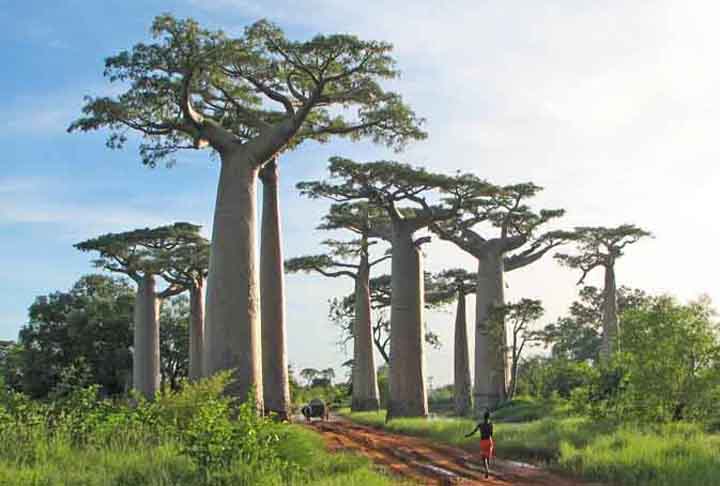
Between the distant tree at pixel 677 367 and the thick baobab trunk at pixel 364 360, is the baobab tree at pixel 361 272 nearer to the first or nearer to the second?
the thick baobab trunk at pixel 364 360

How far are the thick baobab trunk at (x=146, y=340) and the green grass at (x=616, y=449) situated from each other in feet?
42.0

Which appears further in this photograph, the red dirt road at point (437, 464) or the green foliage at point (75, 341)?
the green foliage at point (75, 341)

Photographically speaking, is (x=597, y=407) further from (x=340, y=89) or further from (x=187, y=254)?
(x=187, y=254)

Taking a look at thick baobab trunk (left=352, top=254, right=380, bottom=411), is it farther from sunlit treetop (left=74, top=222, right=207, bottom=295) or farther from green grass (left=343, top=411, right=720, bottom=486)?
green grass (left=343, top=411, right=720, bottom=486)

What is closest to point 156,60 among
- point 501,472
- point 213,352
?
point 213,352

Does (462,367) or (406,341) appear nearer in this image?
(406,341)

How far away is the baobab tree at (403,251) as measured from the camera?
19.5 metres

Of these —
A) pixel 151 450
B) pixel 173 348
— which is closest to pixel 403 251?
pixel 151 450

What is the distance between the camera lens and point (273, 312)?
15930mm

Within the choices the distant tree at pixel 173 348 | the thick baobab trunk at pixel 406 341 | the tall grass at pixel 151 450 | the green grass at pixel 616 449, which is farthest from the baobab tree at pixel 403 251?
the distant tree at pixel 173 348

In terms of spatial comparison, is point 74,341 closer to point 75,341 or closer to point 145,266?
point 75,341

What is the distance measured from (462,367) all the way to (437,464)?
16.9 meters

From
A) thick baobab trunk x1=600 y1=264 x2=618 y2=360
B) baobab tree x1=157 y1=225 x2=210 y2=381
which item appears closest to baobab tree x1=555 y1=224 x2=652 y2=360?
thick baobab trunk x1=600 y1=264 x2=618 y2=360

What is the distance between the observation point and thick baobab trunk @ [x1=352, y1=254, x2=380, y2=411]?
2600 cm
